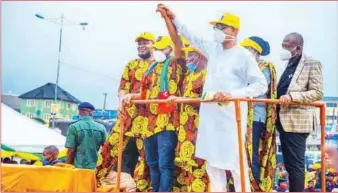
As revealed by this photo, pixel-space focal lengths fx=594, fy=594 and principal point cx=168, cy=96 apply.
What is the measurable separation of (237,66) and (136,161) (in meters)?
1.74

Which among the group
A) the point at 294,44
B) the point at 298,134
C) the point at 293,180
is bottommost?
the point at 293,180

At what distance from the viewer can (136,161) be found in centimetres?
609

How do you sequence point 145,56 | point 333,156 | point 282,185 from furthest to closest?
point 282,185 < point 145,56 < point 333,156

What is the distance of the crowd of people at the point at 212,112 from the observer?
482cm

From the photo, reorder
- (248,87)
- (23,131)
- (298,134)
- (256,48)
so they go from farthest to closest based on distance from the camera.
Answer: (23,131)
(256,48)
(298,134)
(248,87)

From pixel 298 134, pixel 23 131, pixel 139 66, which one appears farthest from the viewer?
pixel 23 131

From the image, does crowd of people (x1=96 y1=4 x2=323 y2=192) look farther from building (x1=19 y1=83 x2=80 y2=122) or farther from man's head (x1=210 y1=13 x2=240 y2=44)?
building (x1=19 y1=83 x2=80 y2=122)

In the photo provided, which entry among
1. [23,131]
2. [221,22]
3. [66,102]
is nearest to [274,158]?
[221,22]

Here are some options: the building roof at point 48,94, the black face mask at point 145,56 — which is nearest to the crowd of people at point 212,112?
the black face mask at point 145,56

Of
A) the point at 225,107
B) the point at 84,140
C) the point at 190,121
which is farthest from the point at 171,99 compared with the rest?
the point at 84,140

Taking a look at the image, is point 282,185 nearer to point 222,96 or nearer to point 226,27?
point 222,96

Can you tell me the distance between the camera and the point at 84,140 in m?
6.42

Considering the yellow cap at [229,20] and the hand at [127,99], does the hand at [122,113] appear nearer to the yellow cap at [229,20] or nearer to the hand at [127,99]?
the hand at [127,99]

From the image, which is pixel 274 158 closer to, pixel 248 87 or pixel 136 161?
pixel 248 87
